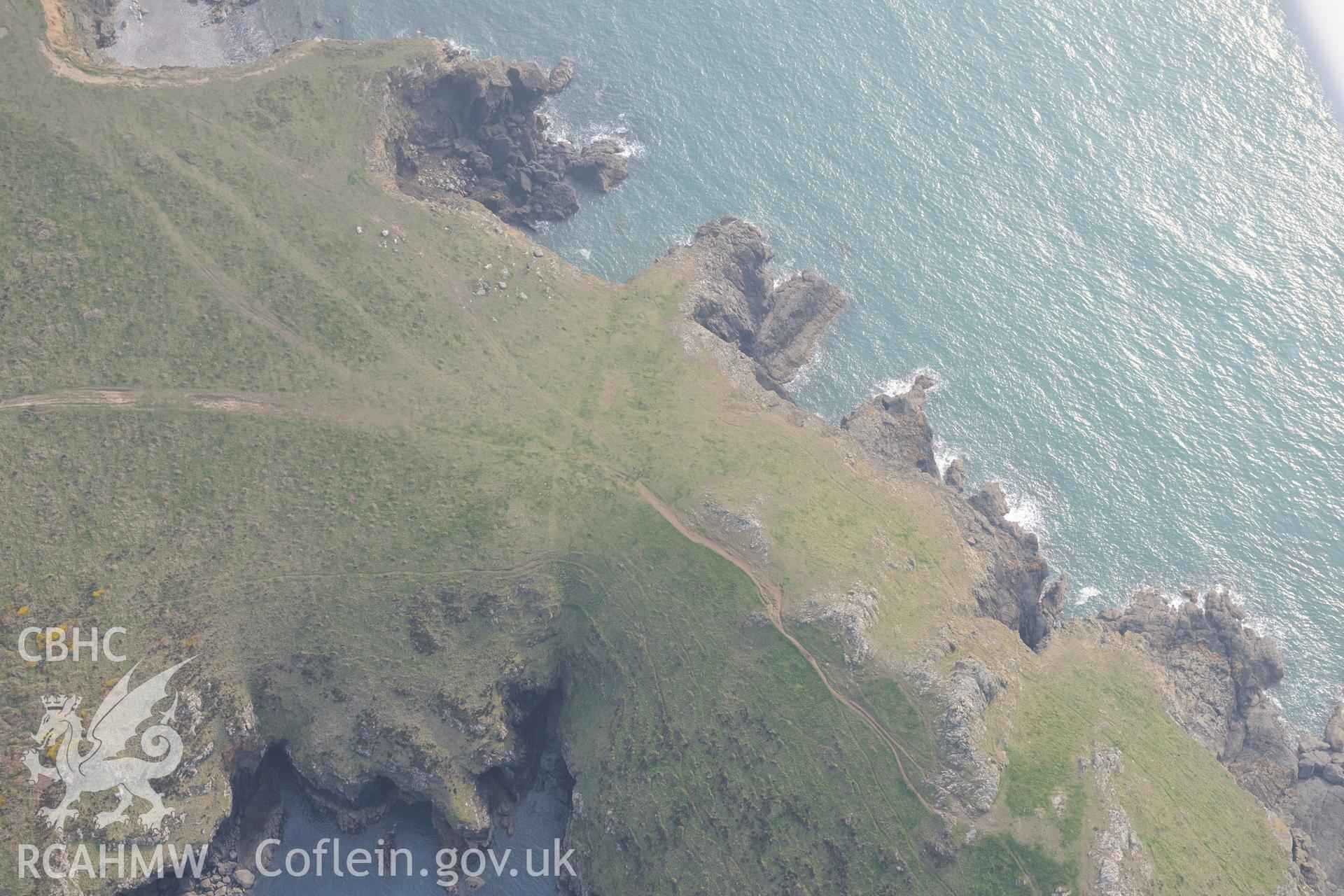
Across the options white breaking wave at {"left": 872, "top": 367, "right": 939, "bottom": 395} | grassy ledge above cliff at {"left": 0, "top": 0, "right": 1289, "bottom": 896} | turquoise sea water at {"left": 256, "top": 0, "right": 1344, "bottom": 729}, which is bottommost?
grassy ledge above cliff at {"left": 0, "top": 0, "right": 1289, "bottom": 896}

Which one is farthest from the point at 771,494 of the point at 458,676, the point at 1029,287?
the point at 1029,287

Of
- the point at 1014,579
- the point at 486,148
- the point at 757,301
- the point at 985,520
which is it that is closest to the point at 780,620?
the point at 1014,579

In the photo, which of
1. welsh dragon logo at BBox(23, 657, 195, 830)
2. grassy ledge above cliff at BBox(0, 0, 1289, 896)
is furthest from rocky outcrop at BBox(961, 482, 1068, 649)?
welsh dragon logo at BBox(23, 657, 195, 830)

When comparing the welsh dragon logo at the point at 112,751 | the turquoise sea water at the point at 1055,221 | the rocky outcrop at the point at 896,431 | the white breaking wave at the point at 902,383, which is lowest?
the welsh dragon logo at the point at 112,751

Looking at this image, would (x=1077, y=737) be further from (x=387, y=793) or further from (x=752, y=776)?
(x=387, y=793)

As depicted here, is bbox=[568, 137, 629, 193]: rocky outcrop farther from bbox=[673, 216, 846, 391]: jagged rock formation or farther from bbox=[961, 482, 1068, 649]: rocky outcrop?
bbox=[961, 482, 1068, 649]: rocky outcrop

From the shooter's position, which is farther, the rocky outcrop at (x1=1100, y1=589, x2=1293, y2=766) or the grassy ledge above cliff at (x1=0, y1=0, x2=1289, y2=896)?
the rocky outcrop at (x1=1100, y1=589, x2=1293, y2=766)

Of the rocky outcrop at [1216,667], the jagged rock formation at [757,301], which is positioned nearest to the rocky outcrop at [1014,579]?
the rocky outcrop at [1216,667]

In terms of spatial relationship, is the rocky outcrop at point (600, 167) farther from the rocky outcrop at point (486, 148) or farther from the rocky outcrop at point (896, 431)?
Result: the rocky outcrop at point (896, 431)
